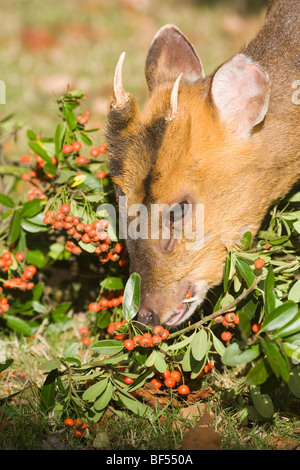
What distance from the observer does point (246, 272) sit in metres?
3.25

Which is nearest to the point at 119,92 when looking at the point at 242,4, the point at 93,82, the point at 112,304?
the point at 112,304

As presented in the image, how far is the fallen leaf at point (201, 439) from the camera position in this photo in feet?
10.3

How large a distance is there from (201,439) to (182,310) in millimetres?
721

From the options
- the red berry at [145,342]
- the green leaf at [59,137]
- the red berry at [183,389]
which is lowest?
the red berry at [183,389]

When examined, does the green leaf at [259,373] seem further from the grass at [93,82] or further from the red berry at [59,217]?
the red berry at [59,217]

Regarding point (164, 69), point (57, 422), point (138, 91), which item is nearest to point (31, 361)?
point (57, 422)

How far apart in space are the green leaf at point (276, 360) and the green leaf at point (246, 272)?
0.45 metres

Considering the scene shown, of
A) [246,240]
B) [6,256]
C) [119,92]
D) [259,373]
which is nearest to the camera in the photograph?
[259,373]

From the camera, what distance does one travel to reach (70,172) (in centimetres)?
403

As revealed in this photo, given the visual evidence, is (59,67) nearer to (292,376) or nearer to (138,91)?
(138,91)

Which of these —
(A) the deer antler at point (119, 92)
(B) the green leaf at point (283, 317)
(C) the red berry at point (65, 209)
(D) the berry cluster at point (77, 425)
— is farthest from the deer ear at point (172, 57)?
(D) the berry cluster at point (77, 425)

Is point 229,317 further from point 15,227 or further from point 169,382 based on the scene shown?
point 15,227

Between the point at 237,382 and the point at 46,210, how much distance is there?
1.61m

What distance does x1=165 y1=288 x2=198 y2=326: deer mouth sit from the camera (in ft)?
11.5
